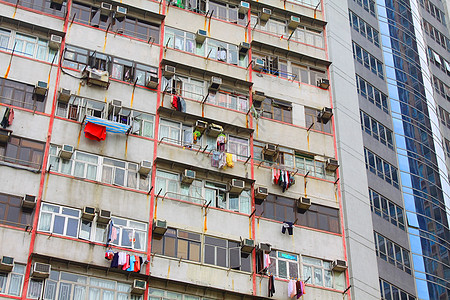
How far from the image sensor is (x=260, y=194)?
102 feet

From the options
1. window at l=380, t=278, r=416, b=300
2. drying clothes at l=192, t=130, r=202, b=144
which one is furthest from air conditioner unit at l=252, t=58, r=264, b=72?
window at l=380, t=278, r=416, b=300

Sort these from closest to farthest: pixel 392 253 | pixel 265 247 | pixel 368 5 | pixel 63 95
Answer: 1. pixel 265 247
2. pixel 63 95
3. pixel 392 253
4. pixel 368 5

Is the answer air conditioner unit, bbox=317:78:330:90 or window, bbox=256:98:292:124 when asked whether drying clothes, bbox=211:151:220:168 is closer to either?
window, bbox=256:98:292:124

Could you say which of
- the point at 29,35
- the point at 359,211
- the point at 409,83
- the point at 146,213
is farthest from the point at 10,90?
the point at 409,83

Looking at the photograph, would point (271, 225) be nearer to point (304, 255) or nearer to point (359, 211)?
point (304, 255)

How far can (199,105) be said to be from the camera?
32969 millimetres

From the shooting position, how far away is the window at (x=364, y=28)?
41.8m

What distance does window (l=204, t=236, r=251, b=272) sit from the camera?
2917cm

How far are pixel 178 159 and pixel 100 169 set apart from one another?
342cm

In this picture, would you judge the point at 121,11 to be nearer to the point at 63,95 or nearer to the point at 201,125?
the point at 63,95

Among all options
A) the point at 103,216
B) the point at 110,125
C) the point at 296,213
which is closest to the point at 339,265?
the point at 296,213

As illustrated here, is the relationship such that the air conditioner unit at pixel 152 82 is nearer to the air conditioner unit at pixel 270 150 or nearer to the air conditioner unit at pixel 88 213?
the air conditioner unit at pixel 270 150

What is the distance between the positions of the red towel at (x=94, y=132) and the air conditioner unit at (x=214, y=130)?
4.82 metres

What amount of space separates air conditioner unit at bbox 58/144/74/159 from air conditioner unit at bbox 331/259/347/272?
11728 mm
